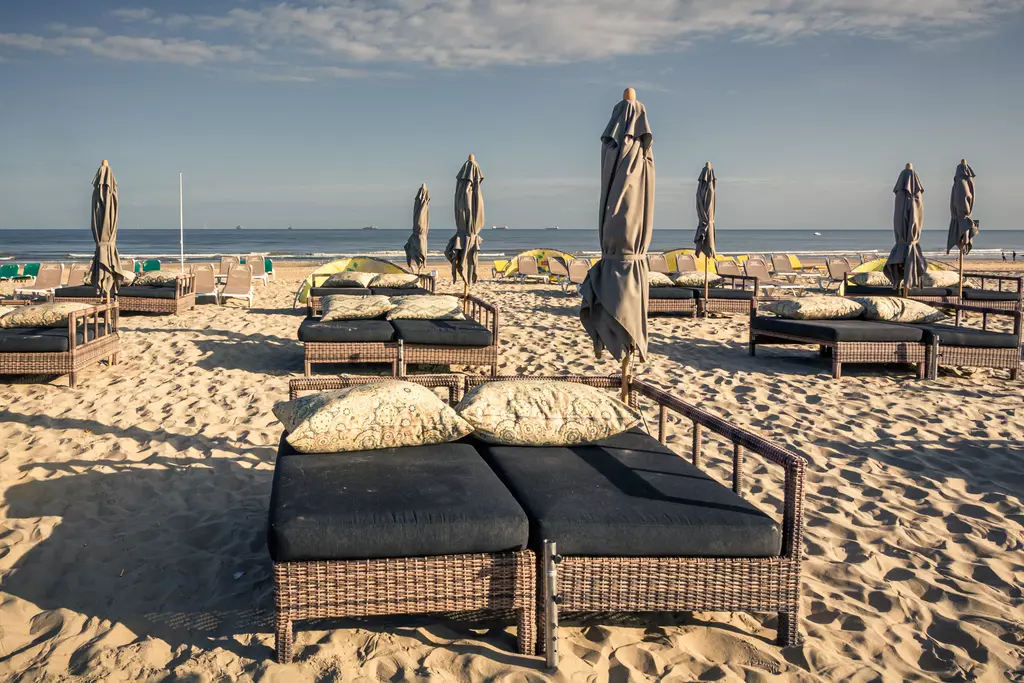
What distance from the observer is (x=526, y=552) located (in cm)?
265

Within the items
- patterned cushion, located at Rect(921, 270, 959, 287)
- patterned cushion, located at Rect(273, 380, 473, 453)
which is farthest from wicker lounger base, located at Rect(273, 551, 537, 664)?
patterned cushion, located at Rect(921, 270, 959, 287)

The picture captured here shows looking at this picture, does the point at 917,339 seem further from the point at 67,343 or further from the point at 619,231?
the point at 67,343

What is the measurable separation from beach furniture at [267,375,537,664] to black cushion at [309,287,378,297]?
801 centimetres

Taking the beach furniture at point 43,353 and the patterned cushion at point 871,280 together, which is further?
the patterned cushion at point 871,280

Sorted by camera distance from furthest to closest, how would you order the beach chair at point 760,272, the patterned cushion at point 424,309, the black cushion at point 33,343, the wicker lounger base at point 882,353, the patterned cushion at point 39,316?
the beach chair at point 760,272 < the patterned cushion at point 424,309 < the wicker lounger base at point 882,353 < the patterned cushion at point 39,316 < the black cushion at point 33,343

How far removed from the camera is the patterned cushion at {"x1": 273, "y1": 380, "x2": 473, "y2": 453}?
332 centimetres

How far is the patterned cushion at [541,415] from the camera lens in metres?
3.54

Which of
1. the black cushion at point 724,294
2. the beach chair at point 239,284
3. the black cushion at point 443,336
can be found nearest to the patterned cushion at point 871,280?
the black cushion at point 724,294

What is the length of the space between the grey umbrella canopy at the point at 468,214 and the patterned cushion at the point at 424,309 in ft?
5.78

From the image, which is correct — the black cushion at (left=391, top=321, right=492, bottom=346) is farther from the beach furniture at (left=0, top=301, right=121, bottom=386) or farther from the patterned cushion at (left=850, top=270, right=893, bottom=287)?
the patterned cushion at (left=850, top=270, right=893, bottom=287)

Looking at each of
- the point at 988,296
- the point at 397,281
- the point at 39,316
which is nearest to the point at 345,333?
the point at 39,316

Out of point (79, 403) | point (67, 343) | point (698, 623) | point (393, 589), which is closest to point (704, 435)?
point (698, 623)

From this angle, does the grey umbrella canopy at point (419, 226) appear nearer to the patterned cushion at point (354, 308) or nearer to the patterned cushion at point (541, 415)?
the patterned cushion at point (354, 308)

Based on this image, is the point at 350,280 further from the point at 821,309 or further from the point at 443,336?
the point at 821,309
